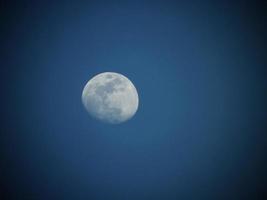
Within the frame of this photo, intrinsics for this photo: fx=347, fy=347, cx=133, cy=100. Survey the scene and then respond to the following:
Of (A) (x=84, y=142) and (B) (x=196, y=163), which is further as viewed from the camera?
(A) (x=84, y=142)

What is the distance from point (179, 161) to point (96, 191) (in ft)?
13.4

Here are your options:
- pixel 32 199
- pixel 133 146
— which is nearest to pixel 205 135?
pixel 133 146

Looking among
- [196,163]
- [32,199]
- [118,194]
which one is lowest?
[32,199]

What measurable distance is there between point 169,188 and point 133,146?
2.68 meters

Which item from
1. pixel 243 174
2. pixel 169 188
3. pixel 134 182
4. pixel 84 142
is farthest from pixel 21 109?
pixel 243 174

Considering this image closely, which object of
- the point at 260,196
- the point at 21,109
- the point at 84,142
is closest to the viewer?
the point at 260,196

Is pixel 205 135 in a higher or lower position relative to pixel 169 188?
higher

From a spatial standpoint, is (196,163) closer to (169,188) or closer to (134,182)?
(169,188)

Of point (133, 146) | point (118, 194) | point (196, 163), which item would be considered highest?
point (133, 146)

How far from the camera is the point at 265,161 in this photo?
41.7 feet

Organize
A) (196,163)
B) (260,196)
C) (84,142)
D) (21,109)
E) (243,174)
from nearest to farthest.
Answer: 1. (260,196)
2. (243,174)
3. (21,109)
4. (196,163)
5. (84,142)

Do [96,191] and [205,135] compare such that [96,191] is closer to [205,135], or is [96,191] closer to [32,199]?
[32,199]

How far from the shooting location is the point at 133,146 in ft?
55.8

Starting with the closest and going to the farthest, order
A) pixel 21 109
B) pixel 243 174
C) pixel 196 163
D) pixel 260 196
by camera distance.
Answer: pixel 260 196, pixel 243 174, pixel 21 109, pixel 196 163
